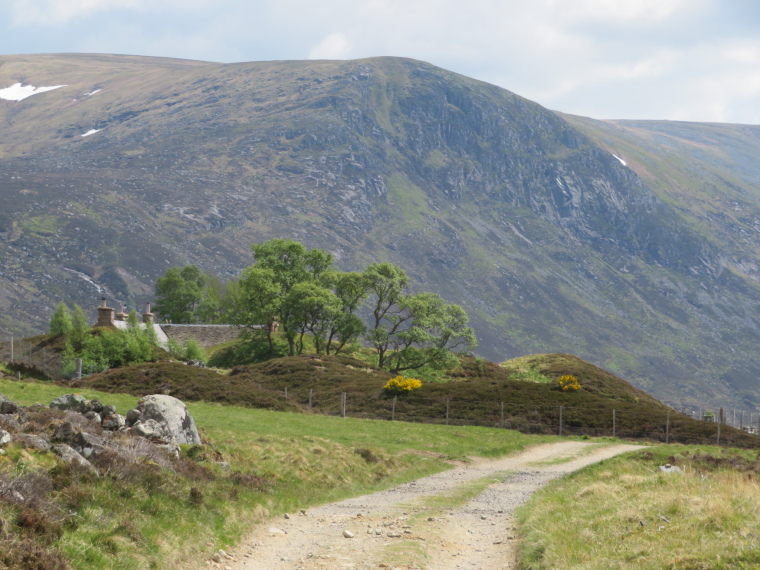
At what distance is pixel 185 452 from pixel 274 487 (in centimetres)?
281

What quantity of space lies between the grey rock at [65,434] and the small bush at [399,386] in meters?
44.0

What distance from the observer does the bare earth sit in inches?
606

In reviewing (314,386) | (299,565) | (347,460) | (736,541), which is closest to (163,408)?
(347,460)

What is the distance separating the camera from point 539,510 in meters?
20.9

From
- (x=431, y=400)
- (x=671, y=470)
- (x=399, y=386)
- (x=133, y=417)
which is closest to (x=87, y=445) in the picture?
(x=133, y=417)

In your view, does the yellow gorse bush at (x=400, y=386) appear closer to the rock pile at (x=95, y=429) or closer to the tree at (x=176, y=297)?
the rock pile at (x=95, y=429)

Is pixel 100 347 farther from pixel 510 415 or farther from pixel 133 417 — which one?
pixel 133 417

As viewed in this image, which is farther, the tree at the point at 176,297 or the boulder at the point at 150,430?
the tree at the point at 176,297

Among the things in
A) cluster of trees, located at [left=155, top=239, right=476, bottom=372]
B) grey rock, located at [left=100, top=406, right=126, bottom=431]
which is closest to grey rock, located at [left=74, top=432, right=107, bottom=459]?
grey rock, located at [left=100, top=406, right=126, bottom=431]

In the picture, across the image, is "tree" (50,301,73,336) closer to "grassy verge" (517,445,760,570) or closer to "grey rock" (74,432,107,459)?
"grey rock" (74,432,107,459)

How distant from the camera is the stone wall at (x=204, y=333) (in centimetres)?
10794

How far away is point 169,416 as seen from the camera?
23.7 m

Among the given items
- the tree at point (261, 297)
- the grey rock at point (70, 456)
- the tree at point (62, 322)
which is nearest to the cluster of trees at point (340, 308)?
the tree at point (261, 297)

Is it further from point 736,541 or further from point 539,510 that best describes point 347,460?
point 736,541
